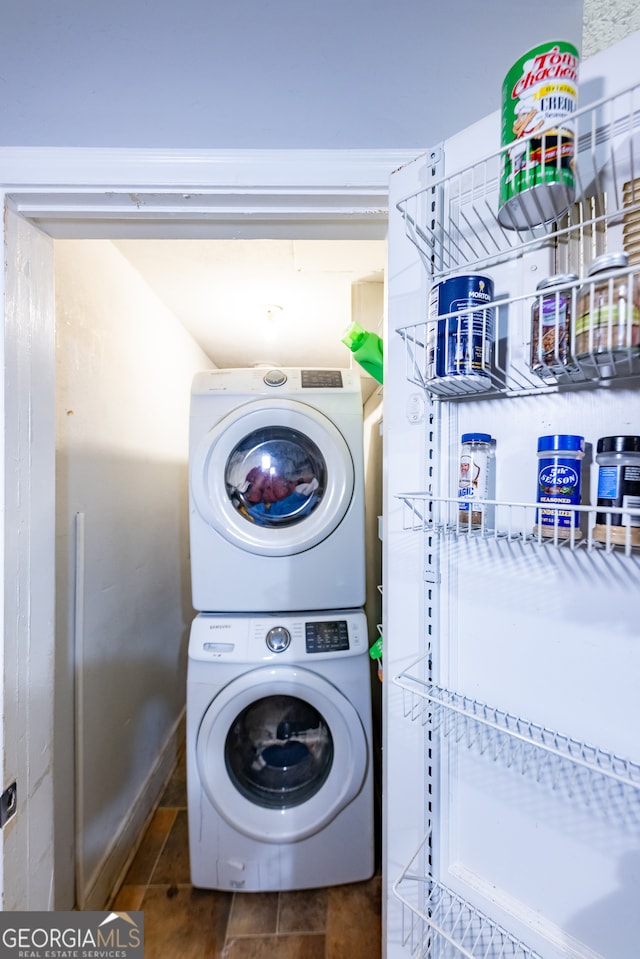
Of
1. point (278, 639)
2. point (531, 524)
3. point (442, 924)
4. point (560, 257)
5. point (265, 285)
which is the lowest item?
point (442, 924)

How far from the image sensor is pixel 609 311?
39 centimetres

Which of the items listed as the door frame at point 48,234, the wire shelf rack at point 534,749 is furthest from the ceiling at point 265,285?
the wire shelf rack at point 534,749

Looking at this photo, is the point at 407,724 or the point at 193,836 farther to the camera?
the point at 193,836

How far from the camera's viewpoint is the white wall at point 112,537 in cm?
117

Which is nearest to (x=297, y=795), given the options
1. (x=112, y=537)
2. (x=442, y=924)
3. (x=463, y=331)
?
(x=442, y=924)

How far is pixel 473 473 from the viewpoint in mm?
535

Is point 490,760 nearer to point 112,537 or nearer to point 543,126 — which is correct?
point 543,126

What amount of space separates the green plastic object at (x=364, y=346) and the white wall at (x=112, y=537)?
825 millimetres

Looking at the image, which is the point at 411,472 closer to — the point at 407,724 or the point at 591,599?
the point at 591,599

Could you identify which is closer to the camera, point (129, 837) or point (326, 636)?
point (326, 636)

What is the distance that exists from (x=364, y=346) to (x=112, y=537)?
1095mm

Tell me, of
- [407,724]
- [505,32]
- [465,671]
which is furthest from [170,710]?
[505,32]

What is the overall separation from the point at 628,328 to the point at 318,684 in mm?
1254

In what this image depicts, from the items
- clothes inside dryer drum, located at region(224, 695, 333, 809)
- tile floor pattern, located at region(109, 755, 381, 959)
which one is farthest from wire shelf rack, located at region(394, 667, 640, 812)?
tile floor pattern, located at region(109, 755, 381, 959)
